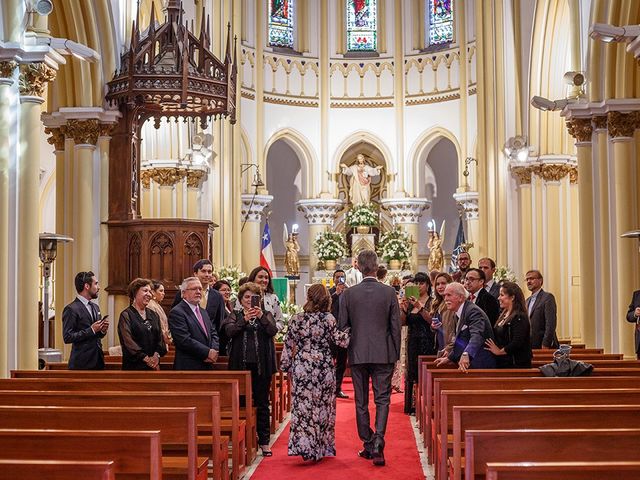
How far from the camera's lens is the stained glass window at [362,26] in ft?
95.1

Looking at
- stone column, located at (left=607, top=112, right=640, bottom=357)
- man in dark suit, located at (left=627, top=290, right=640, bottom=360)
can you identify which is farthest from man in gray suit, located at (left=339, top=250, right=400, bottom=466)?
stone column, located at (left=607, top=112, right=640, bottom=357)

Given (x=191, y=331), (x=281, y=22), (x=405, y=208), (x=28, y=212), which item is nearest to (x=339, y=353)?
(x=191, y=331)

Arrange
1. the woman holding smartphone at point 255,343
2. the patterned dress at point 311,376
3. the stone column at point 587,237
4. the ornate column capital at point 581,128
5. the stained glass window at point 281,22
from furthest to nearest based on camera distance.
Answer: the stained glass window at point 281,22 < the stone column at point 587,237 < the ornate column capital at point 581,128 < the woman holding smartphone at point 255,343 < the patterned dress at point 311,376

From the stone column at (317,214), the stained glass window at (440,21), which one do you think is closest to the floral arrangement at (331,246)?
the stone column at (317,214)

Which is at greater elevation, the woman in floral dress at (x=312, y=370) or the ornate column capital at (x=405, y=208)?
the ornate column capital at (x=405, y=208)

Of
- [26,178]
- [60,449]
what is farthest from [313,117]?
[60,449]

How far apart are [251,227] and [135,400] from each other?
20.6 meters

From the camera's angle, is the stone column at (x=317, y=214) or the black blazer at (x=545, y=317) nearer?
the black blazer at (x=545, y=317)

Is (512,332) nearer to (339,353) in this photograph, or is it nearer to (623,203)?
(339,353)

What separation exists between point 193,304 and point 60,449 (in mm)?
3570

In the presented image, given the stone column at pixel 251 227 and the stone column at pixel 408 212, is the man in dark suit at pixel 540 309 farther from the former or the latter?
the stone column at pixel 408 212

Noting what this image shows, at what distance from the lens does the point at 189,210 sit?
18.7 m

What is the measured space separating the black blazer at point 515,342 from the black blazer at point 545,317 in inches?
81.9

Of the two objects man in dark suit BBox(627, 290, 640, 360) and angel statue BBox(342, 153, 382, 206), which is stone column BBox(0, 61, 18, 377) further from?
angel statue BBox(342, 153, 382, 206)
